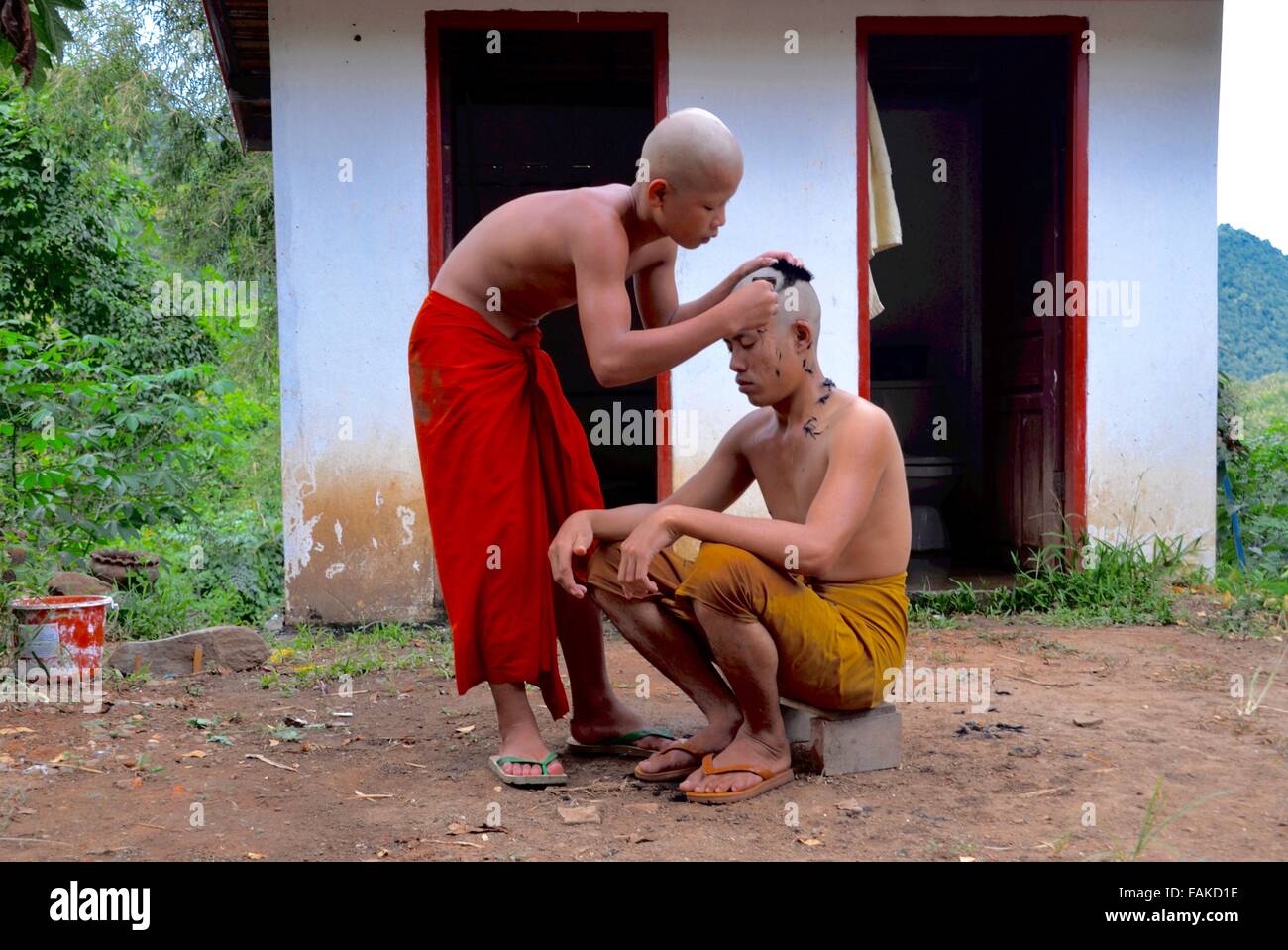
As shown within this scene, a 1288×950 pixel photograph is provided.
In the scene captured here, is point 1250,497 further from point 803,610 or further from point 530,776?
point 530,776

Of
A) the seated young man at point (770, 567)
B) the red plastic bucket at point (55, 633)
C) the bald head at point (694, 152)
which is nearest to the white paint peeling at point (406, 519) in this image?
the red plastic bucket at point (55, 633)

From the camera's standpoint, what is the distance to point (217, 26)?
5.99m

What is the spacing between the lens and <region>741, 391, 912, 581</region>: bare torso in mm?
3070

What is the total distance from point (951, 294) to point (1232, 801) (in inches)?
235

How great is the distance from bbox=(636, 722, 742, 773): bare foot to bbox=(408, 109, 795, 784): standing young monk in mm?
255

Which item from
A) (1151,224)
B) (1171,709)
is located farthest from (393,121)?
(1171,709)

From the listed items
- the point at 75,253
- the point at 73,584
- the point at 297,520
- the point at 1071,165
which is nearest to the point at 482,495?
the point at 297,520

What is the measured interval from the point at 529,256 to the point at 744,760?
1429mm

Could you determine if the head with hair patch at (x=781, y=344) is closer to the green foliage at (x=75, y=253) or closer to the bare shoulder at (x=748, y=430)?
the bare shoulder at (x=748, y=430)

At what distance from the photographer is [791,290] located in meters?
3.02

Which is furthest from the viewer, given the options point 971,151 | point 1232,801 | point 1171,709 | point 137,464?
point 971,151

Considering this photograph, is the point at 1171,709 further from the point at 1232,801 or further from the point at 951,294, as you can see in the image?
the point at 951,294

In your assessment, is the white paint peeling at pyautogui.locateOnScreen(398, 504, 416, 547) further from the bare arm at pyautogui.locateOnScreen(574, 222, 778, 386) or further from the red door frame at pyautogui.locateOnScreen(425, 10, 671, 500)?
the bare arm at pyautogui.locateOnScreen(574, 222, 778, 386)

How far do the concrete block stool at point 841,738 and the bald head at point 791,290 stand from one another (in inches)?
40.3
